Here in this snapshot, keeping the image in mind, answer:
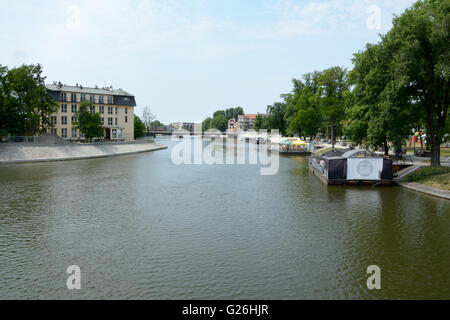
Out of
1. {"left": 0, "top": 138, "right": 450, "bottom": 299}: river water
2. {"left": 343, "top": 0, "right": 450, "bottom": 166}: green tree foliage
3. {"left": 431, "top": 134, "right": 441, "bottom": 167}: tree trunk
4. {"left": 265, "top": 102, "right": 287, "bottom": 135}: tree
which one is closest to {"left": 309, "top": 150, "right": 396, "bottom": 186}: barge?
{"left": 0, "top": 138, "right": 450, "bottom": 299}: river water

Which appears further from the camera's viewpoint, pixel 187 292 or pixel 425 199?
pixel 425 199

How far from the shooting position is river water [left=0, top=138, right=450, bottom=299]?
1137 cm

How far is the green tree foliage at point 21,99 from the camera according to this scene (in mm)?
56875

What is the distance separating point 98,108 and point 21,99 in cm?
2604

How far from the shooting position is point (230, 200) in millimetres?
25188

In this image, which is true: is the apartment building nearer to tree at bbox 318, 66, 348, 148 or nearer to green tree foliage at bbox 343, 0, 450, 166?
tree at bbox 318, 66, 348, 148

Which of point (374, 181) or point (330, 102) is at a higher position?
point (330, 102)

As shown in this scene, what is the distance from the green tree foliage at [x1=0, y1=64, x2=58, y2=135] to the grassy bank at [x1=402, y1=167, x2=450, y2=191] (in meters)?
60.5

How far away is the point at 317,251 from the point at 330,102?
63.5 m

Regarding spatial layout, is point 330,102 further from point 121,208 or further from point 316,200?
point 121,208

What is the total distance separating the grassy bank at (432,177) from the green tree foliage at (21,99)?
60531 millimetres

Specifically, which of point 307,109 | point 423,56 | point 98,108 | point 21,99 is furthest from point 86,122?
point 423,56

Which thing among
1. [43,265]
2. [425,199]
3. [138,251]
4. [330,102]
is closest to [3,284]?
[43,265]

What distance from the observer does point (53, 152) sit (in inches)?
2185
